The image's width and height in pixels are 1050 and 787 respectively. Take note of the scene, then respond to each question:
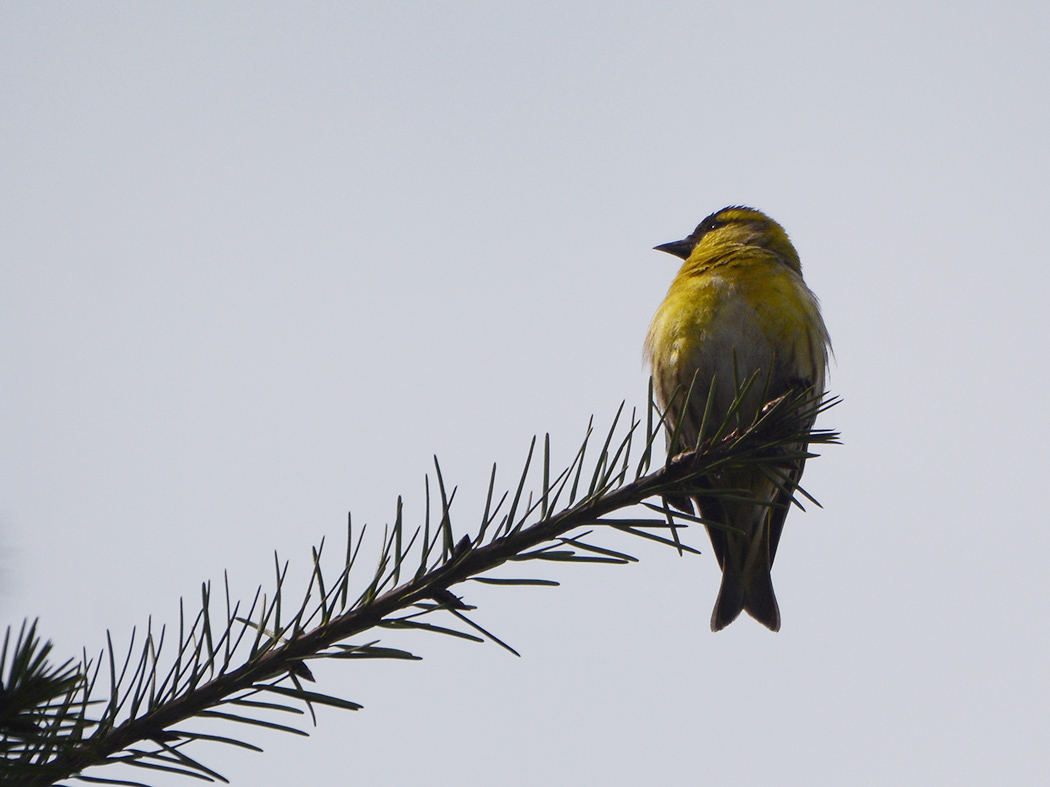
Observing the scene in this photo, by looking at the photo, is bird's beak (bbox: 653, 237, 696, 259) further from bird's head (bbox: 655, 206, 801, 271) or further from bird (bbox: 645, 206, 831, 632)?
bird (bbox: 645, 206, 831, 632)

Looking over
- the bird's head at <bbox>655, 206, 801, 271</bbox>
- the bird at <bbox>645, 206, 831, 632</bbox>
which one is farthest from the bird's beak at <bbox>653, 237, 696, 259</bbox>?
the bird at <bbox>645, 206, 831, 632</bbox>

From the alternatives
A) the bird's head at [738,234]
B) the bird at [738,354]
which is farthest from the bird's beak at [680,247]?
the bird at [738,354]

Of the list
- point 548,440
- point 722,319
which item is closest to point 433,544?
point 548,440

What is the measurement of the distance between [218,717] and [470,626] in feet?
1.15

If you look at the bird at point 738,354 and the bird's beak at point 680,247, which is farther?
the bird's beak at point 680,247

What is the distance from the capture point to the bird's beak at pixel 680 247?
505 centimetres

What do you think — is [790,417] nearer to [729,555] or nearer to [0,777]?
[0,777]

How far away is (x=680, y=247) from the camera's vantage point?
5.08 metres

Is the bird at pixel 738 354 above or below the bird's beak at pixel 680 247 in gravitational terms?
below

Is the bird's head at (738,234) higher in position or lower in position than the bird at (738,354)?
higher

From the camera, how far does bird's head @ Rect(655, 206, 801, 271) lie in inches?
187

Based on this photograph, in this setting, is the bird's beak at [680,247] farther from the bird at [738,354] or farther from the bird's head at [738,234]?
the bird at [738,354]

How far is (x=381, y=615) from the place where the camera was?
1354 mm

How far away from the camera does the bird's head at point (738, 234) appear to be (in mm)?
4738
